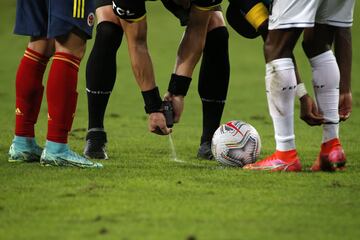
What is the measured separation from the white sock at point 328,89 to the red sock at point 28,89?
1.92 meters

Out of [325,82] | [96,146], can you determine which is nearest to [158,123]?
[96,146]

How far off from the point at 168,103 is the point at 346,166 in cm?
136

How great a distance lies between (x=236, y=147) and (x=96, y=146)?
3.64ft

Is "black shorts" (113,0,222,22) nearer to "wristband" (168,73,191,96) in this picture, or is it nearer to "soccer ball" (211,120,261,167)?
"wristband" (168,73,191,96)

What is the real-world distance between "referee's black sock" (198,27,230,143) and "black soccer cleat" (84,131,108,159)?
0.82 metres

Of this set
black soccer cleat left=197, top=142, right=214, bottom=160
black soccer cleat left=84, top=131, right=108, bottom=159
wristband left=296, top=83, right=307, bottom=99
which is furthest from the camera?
black soccer cleat left=197, top=142, right=214, bottom=160

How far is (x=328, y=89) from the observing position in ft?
21.0

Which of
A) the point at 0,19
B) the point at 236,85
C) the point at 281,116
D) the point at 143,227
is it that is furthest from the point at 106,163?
the point at 0,19

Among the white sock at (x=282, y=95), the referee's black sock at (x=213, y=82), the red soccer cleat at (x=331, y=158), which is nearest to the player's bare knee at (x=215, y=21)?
the referee's black sock at (x=213, y=82)

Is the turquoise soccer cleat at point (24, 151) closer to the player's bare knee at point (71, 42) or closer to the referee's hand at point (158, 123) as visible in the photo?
the player's bare knee at point (71, 42)

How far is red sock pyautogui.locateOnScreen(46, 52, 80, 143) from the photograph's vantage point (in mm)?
6262

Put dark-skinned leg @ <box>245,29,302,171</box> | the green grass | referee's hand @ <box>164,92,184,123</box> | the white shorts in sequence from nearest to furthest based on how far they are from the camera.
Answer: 1. the green grass
2. the white shorts
3. dark-skinned leg @ <box>245,29,302,171</box>
4. referee's hand @ <box>164,92,184,123</box>

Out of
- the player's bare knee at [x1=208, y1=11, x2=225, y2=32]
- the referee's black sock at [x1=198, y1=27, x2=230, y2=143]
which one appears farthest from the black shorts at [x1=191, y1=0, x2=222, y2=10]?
the referee's black sock at [x1=198, y1=27, x2=230, y2=143]

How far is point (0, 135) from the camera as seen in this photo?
28.8 feet
